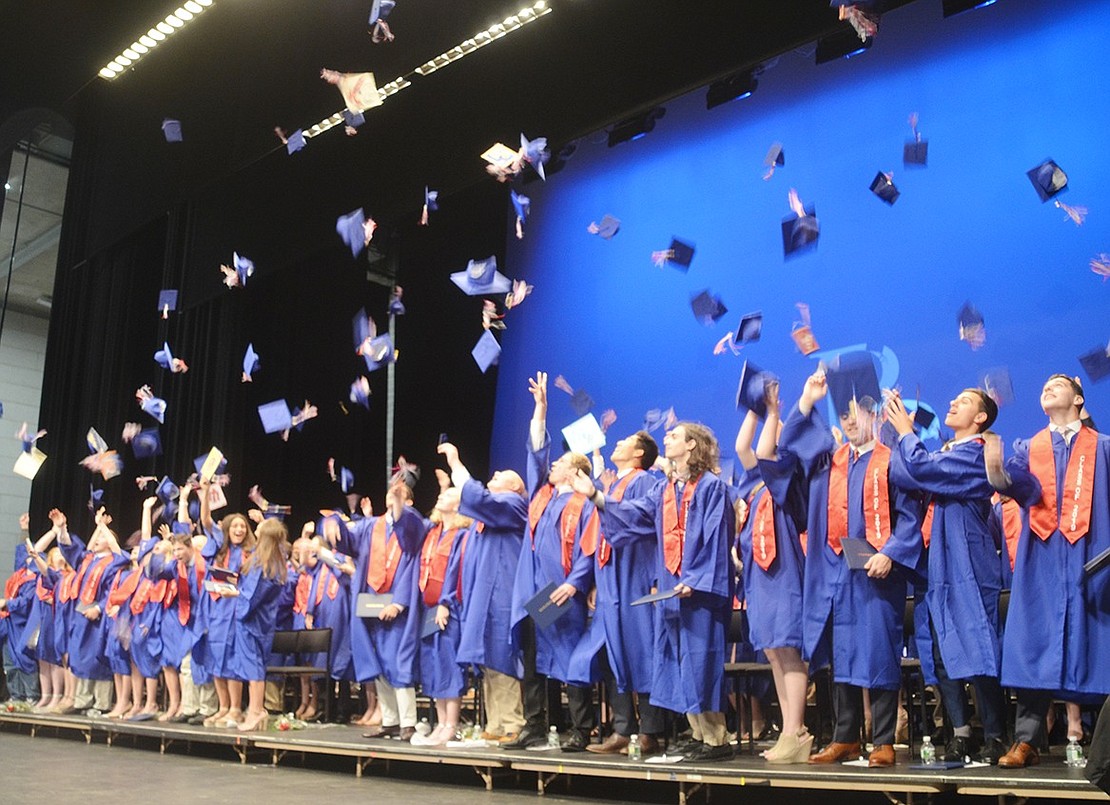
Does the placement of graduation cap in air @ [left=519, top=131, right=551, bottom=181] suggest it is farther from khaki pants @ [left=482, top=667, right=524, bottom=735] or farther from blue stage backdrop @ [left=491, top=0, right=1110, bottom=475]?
khaki pants @ [left=482, top=667, right=524, bottom=735]

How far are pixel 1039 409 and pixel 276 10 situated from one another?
656cm

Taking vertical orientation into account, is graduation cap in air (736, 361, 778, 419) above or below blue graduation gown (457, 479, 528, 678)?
above

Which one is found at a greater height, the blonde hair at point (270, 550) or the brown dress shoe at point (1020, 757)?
the blonde hair at point (270, 550)

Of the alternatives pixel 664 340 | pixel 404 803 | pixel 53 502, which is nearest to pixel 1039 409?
pixel 664 340

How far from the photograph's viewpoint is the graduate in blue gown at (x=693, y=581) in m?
4.48

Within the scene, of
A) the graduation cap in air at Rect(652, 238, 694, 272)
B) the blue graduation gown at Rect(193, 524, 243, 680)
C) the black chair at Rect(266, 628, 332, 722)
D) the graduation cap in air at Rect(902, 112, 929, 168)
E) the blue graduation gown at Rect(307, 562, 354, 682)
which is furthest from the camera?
the graduation cap in air at Rect(652, 238, 694, 272)

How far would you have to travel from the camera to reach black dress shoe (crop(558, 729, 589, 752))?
507 centimetres

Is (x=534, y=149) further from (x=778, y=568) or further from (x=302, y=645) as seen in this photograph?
(x=778, y=568)

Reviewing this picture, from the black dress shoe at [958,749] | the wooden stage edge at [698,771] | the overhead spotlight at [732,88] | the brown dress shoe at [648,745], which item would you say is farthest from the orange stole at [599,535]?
the overhead spotlight at [732,88]

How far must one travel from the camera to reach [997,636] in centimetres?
399

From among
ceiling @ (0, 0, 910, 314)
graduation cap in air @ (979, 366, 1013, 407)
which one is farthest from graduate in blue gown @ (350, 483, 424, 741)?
graduation cap in air @ (979, 366, 1013, 407)

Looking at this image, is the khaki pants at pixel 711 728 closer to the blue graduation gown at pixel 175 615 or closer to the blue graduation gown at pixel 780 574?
the blue graduation gown at pixel 780 574

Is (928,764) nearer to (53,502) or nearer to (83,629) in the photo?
(83,629)

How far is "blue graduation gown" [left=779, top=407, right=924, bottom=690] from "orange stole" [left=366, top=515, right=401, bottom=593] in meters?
2.76
